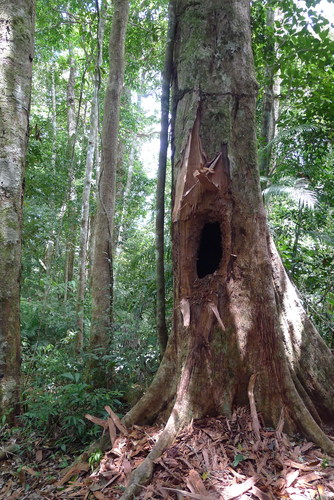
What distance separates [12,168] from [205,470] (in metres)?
3.48

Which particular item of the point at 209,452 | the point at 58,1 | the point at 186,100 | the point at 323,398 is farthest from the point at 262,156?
the point at 58,1

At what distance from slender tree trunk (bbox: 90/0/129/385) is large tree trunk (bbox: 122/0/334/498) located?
1872 millimetres

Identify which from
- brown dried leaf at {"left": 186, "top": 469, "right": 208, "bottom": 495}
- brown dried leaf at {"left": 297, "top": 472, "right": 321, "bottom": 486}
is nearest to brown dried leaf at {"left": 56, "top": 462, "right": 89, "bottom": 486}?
brown dried leaf at {"left": 186, "top": 469, "right": 208, "bottom": 495}

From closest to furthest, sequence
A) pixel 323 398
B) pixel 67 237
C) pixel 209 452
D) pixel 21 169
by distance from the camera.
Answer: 1. pixel 209 452
2. pixel 323 398
3. pixel 21 169
4. pixel 67 237

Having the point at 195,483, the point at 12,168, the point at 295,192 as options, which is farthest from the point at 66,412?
the point at 295,192

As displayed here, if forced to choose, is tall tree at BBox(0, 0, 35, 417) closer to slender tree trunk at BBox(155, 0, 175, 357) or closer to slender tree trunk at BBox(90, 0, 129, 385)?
slender tree trunk at BBox(90, 0, 129, 385)

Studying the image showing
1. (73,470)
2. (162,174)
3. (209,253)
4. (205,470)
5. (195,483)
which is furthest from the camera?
(162,174)

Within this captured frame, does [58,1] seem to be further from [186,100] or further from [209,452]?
[209,452]

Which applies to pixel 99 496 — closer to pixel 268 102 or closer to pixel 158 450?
pixel 158 450

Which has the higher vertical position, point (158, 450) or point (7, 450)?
point (158, 450)

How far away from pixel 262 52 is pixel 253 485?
628cm

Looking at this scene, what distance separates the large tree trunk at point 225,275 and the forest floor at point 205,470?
0.15 meters

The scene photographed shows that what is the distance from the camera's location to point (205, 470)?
8.22 ft

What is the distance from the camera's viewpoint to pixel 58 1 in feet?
27.9
